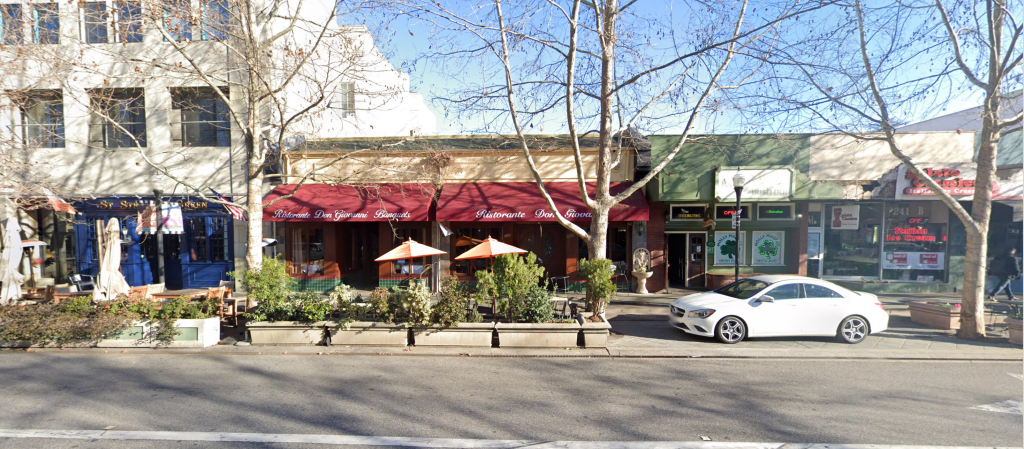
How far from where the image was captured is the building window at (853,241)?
15312mm

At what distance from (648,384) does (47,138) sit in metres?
19.3

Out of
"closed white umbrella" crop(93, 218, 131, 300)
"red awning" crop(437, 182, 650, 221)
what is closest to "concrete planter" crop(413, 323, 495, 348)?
"red awning" crop(437, 182, 650, 221)

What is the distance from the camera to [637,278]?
14742mm

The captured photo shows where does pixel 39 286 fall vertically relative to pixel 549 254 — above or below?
below

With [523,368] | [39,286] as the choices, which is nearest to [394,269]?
[523,368]

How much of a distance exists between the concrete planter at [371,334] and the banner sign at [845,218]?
14.2 metres

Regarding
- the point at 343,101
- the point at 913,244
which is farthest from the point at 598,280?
the point at 343,101

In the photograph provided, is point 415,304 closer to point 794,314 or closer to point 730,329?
point 730,329

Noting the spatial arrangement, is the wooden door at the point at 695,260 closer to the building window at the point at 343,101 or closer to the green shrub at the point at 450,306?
the green shrub at the point at 450,306

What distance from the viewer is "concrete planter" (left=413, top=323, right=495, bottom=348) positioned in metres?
8.87

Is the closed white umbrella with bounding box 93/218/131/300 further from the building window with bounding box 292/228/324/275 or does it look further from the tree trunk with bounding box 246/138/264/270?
the building window with bounding box 292/228/324/275

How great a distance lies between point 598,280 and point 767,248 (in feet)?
29.4

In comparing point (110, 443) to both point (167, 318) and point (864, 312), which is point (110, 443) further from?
point (864, 312)

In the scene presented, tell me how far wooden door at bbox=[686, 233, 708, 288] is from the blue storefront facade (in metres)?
15.2
